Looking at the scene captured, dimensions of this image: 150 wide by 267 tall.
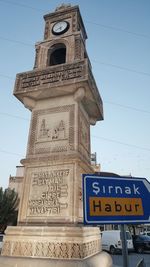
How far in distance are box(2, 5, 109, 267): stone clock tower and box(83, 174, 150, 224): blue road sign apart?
10.3 feet

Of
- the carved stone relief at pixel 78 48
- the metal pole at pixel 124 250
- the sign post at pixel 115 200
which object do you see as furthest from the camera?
the carved stone relief at pixel 78 48

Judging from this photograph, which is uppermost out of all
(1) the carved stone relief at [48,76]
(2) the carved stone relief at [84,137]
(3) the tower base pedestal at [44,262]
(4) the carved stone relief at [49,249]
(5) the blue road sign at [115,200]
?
(1) the carved stone relief at [48,76]

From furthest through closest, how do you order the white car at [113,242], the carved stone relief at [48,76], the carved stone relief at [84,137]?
the white car at [113,242], the carved stone relief at [48,76], the carved stone relief at [84,137]

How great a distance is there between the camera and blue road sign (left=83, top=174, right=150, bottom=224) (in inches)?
86.9

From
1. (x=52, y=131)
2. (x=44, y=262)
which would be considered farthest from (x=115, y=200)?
(x=52, y=131)

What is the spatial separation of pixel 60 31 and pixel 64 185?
7.86 meters

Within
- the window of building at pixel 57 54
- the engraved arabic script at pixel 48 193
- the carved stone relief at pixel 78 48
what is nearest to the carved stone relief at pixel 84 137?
the engraved arabic script at pixel 48 193

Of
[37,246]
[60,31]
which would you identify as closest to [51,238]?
[37,246]

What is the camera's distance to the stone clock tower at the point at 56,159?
5309 millimetres

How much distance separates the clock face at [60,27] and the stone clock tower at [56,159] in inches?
4.4

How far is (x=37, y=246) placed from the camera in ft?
17.5

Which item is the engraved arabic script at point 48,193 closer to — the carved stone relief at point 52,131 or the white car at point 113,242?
the carved stone relief at point 52,131

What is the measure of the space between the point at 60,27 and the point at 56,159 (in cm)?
734

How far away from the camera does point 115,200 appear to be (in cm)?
236
